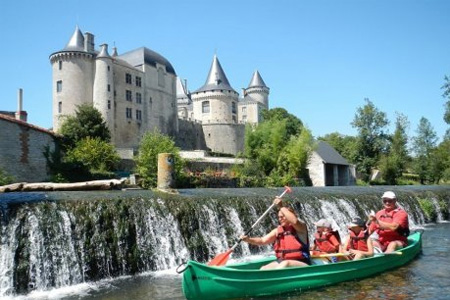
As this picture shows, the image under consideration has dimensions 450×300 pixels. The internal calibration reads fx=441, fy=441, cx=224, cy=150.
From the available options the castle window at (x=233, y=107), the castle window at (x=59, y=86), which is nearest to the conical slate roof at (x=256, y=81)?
the castle window at (x=233, y=107)

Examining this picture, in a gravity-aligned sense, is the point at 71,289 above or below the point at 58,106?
below

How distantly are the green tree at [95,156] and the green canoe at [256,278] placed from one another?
2007cm

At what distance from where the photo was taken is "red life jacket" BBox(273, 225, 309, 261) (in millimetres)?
7701

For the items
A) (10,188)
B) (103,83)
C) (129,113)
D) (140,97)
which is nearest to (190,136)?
(140,97)

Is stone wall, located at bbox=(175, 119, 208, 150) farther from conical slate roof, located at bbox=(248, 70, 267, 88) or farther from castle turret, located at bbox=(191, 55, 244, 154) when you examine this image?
conical slate roof, located at bbox=(248, 70, 267, 88)

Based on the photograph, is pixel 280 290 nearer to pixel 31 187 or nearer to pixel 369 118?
pixel 31 187

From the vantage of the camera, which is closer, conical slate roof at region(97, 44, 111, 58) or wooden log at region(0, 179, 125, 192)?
wooden log at region(0, 179, 125, 192)

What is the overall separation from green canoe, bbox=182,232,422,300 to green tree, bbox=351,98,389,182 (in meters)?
43.5

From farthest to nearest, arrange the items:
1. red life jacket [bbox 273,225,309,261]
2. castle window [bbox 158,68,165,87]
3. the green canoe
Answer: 1. castle window [bbox 158,68,165,87]
2. red life jacket [bbox 273,225,309,261]
3. the green canoe

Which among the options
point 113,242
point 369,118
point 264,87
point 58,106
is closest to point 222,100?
point 264,87

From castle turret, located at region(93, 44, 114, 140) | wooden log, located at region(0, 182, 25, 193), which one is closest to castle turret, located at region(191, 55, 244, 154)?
castle turret, located at region(93, 44, 114, 140)

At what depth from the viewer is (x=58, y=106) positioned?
138ft

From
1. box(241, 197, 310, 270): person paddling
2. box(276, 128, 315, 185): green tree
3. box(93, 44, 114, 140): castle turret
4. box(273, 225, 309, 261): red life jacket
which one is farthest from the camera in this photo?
box(93, 44, 114, 140): castle turret

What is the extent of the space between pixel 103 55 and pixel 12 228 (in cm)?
3627
